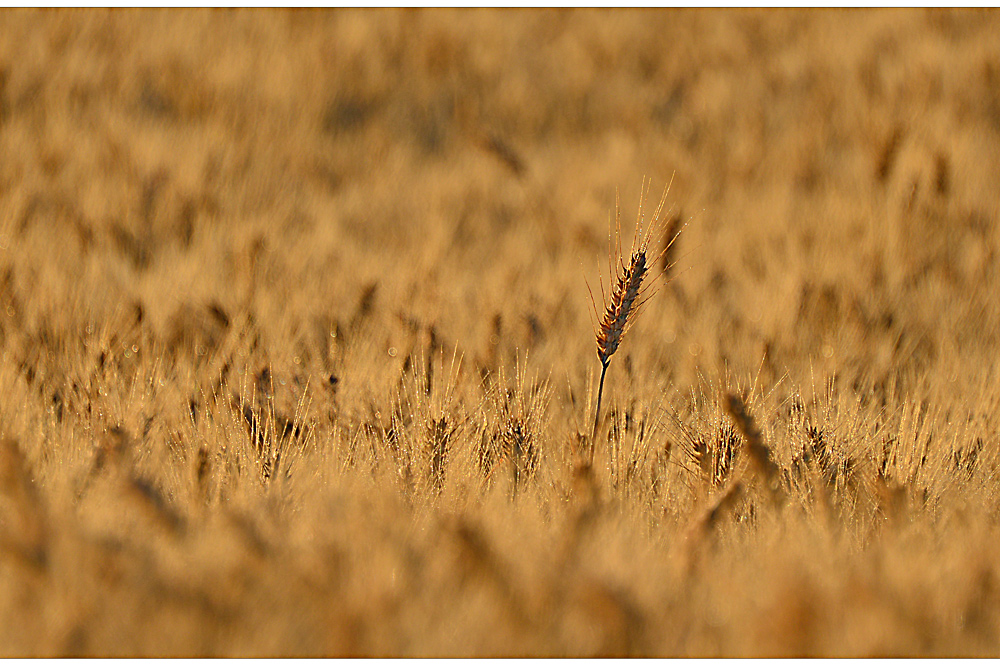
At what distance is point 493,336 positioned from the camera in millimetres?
2521

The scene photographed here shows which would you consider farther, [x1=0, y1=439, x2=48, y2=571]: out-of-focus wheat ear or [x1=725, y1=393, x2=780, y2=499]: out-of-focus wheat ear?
[x1=725, y1=393, x2=780, y2=499]: out-of-focus wheat ear

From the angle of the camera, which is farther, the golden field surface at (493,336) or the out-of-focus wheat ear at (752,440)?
the out-of-focus wheat ear at (752,440)

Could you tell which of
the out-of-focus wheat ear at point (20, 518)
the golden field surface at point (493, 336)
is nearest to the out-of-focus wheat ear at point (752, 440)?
the golden field surface at point (493, 336)

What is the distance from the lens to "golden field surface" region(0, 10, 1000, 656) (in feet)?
3.92

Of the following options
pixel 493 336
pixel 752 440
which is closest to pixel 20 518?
pixel 752 440

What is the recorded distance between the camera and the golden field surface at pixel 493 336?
3.92 ft

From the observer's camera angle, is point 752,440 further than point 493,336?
No

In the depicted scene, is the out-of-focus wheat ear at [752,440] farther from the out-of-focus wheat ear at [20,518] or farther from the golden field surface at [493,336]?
the out-of-focus wheat ear at [20,518]

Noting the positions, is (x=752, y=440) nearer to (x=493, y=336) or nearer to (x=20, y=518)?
(x=493, y=336)

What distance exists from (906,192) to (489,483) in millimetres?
2132

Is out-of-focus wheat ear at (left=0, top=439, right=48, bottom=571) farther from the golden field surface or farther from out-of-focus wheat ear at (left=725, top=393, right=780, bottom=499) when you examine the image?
out-of-focus wheat ear at (left=725, top=393, right=780, bottom=499)

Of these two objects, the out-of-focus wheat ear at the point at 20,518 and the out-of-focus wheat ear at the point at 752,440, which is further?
the out-of-focus wheat ear at the point at 752,440

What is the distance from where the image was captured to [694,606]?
1.23m

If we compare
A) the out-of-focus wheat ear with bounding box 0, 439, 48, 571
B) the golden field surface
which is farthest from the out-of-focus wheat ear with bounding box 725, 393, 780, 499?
the out-of-focus wheat ear with bounding box 0, 439, 48, 571
